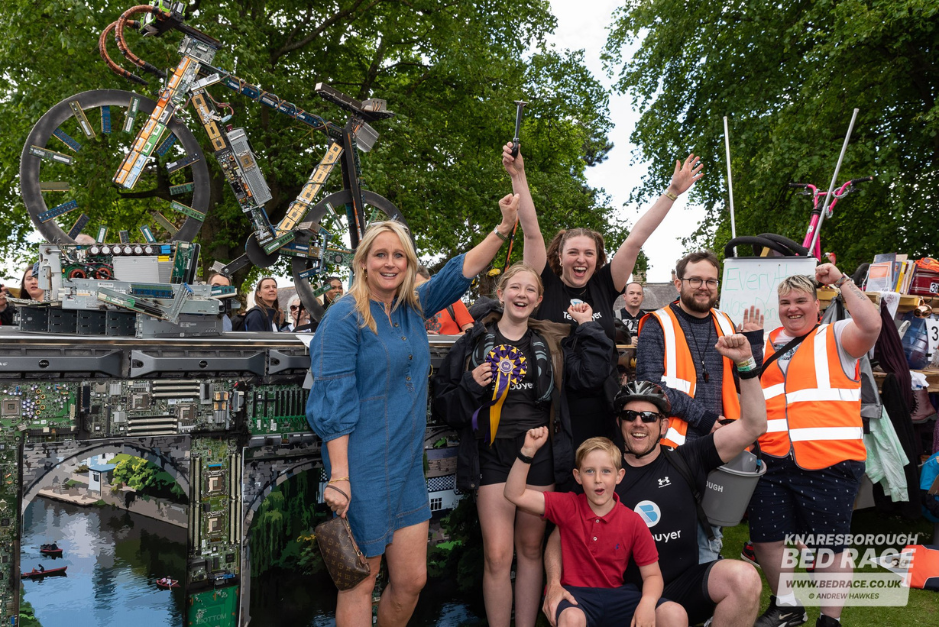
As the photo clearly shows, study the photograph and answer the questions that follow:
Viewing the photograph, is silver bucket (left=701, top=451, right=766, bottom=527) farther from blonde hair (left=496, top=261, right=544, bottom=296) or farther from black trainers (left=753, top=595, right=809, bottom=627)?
blonde hair (left=496, top=261, right=544, bottom=296)

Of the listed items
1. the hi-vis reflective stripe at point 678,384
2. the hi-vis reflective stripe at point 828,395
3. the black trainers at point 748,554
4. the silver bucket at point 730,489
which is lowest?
the black trainers at point 748,554

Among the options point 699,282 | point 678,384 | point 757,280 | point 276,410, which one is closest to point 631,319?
point 757,280

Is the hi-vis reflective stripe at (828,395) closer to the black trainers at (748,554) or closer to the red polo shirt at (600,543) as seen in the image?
the red polo shirt at (600,543)

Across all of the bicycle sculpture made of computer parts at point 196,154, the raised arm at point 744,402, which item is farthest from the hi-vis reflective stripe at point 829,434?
the bicycle sculpture made of computer parts at point 196,154

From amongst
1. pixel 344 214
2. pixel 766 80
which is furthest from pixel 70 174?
pixel 766 80

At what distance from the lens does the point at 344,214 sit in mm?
5215

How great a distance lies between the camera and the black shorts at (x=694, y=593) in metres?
3.00

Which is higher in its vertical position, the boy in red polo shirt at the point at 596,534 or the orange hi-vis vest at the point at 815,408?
the orange hi-vis vest at the point at 815,408

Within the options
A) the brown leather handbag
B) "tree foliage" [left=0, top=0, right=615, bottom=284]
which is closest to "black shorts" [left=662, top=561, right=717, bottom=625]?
the brown leather handbag

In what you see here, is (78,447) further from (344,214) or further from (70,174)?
(70,174)

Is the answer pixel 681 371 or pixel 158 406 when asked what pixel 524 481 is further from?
pixel 158 406

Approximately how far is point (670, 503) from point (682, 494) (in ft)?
0.25

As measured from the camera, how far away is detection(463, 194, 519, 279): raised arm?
288cm

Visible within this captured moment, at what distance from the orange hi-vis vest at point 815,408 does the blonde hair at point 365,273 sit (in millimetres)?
2110
